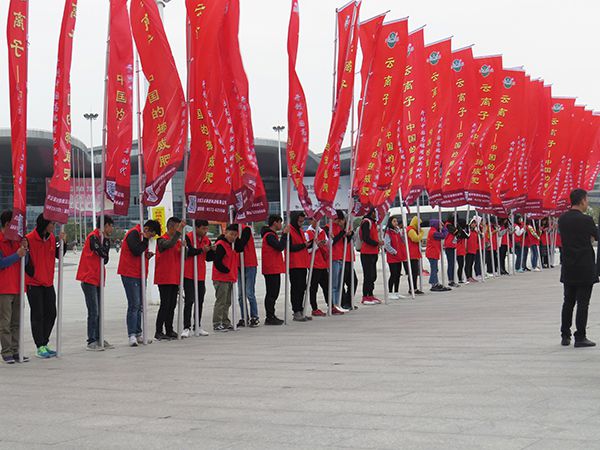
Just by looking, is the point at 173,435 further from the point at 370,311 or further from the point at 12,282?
the point at 370,311

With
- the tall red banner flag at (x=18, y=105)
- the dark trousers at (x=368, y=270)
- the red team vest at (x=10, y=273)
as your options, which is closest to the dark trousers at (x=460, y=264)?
the dark trousers at (x=368, y=270)

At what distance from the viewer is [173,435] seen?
18.4 ft

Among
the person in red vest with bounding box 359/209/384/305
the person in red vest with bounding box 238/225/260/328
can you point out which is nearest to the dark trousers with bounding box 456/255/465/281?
the person in red vest with bounding box 359/209/384/305

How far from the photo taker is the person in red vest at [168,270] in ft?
37.0

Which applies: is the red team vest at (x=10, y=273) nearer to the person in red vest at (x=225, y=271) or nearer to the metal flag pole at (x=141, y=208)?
the metal flag pole at (x=141, y=208)

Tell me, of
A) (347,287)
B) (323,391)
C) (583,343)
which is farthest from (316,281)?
(323,391)

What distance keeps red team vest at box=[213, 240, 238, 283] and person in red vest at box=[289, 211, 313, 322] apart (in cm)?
138

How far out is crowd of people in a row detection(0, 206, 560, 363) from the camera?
972 cm

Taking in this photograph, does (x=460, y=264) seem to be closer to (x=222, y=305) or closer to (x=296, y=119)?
(x=296, y=119)

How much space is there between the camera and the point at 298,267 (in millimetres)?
13539

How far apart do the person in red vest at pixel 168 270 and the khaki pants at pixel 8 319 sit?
6.96 ft

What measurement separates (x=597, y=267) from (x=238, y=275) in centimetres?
569

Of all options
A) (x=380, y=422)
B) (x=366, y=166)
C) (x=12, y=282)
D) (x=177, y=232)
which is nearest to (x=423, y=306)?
(x=366, y=166)

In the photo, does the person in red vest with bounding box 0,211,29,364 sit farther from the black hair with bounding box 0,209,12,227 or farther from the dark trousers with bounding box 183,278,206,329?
the dark trousers with bounding box 183,278,206,329
